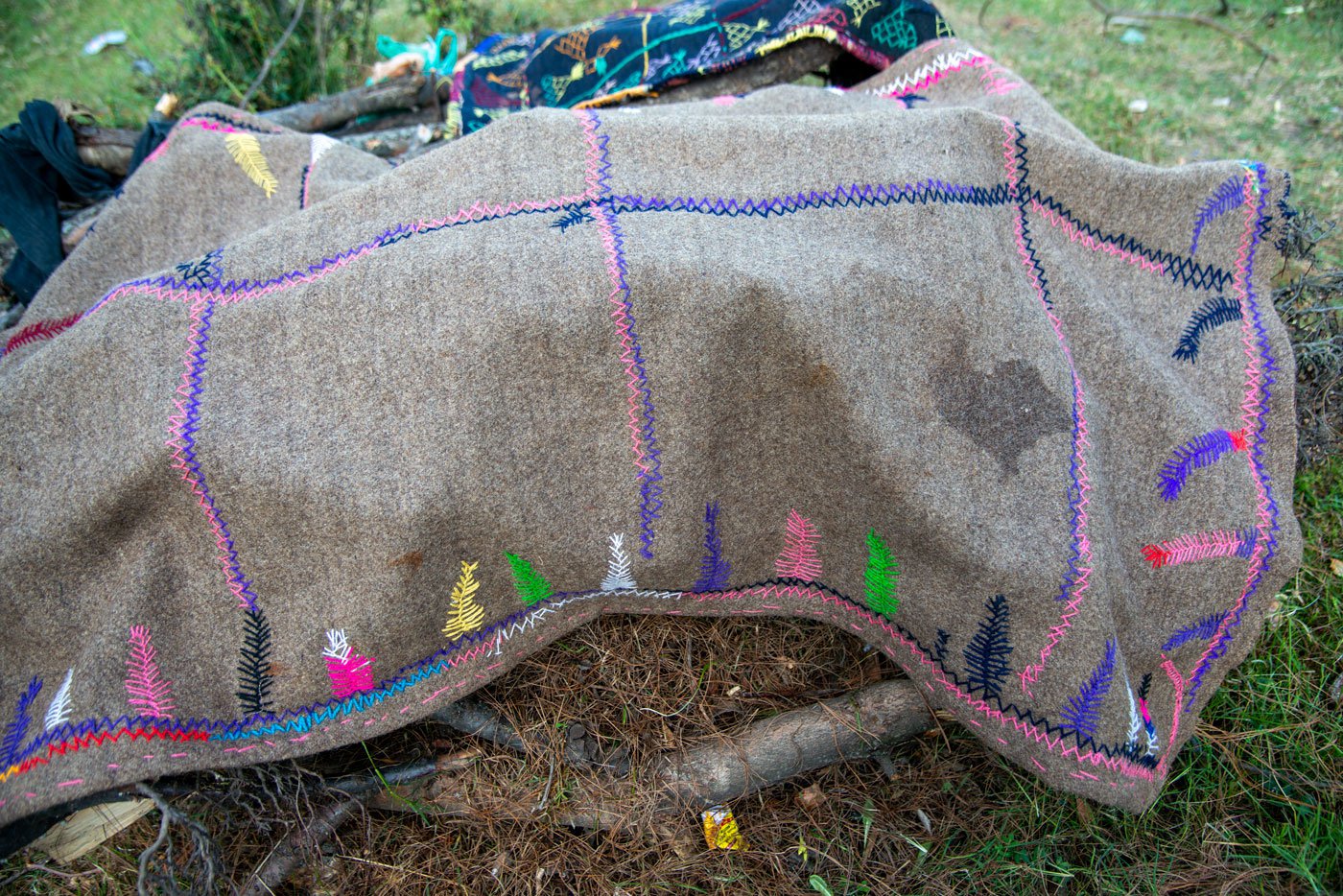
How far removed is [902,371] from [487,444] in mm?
669

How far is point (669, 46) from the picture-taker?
217 centimetres

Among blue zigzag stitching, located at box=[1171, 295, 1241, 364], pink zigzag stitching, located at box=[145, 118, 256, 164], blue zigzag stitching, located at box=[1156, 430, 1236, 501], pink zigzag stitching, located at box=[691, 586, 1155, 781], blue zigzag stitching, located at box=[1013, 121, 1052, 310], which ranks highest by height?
pink zigzag stitching, located at box=[145, 118, 256, 164]

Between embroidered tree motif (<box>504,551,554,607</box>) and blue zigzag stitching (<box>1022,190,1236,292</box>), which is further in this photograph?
blue zigzag stitching (<box>1022,190,1236,292</box>)

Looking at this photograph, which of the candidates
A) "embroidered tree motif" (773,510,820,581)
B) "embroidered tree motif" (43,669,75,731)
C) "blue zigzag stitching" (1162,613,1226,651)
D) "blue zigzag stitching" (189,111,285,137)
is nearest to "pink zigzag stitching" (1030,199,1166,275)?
"blue zigzag stitching" (1162,613,1226,651)

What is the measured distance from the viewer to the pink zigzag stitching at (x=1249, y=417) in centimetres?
133

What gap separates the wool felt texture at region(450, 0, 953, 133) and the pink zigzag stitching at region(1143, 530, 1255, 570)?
4.82 ft

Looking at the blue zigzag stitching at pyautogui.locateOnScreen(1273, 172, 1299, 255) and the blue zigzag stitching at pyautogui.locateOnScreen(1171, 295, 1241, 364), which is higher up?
the blue zigzag stitching at pyautogui.locateOnScreen(1273, 172, 1299, 255)

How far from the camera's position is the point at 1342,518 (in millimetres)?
1673

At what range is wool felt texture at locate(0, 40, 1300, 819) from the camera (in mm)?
1194

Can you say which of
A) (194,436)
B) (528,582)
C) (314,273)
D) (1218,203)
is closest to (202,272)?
(314,273)

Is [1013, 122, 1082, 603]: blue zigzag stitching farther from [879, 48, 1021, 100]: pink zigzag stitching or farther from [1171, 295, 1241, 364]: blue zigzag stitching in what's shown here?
[879, 48, 1021, 100]: pink zigzag stitching

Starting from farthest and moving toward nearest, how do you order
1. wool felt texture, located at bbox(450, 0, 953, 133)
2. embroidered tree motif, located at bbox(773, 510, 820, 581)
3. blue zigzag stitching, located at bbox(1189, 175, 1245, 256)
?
wool felt texture, located at bbox(450, 0, 953, 133), blue zigzag stitching, located at bbox(1189, 175, 1245, 256), embroidered tree motif, located at bbox(773, 510, 820, 581)

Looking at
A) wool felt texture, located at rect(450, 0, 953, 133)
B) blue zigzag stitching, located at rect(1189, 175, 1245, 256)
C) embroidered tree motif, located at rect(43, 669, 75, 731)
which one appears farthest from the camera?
wool felt texture, located at rect(450, 0, 953, 133)

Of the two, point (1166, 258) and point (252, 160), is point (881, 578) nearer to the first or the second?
point (1166, 258)
